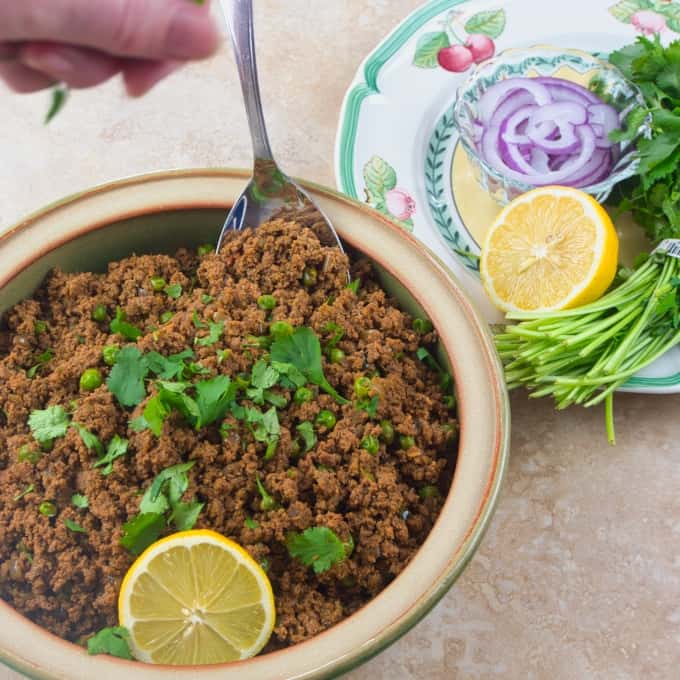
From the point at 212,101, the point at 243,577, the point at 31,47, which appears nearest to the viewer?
the point at 31,47

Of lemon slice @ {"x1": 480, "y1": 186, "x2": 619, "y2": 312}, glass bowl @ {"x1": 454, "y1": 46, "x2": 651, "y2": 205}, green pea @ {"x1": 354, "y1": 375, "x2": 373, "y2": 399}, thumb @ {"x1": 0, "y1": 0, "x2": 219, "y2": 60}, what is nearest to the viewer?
thumb @ {"x1": 0, "y1": 0, "x2": 219, "y2": 60}

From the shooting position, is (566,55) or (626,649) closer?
(626,649)

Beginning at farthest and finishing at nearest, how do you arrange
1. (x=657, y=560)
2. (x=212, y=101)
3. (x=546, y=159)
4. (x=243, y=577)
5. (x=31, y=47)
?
(x=212, y=101)
(x=546, y=159)
(x=657, y=560)
(x=243, y=577)
(x=31, y=47)

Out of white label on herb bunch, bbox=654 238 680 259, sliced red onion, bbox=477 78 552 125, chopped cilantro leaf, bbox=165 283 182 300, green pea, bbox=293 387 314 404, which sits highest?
sliced red onion, bbox=477 78 552 125

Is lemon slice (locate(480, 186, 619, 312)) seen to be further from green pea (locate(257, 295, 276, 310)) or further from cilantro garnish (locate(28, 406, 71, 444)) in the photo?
cilantro garnish (locate(28, 406, 71, 444))

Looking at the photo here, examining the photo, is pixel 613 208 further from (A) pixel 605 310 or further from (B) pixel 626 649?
(B) pixel 626 649

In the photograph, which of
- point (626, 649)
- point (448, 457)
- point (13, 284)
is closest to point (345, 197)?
point (448, 457)

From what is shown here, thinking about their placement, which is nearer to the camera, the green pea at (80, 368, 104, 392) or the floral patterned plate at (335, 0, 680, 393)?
the green pea at (80, 368, 104, 392)

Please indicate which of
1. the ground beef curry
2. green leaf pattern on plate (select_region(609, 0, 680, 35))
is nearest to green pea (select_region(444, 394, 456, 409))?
the ground beef curry
